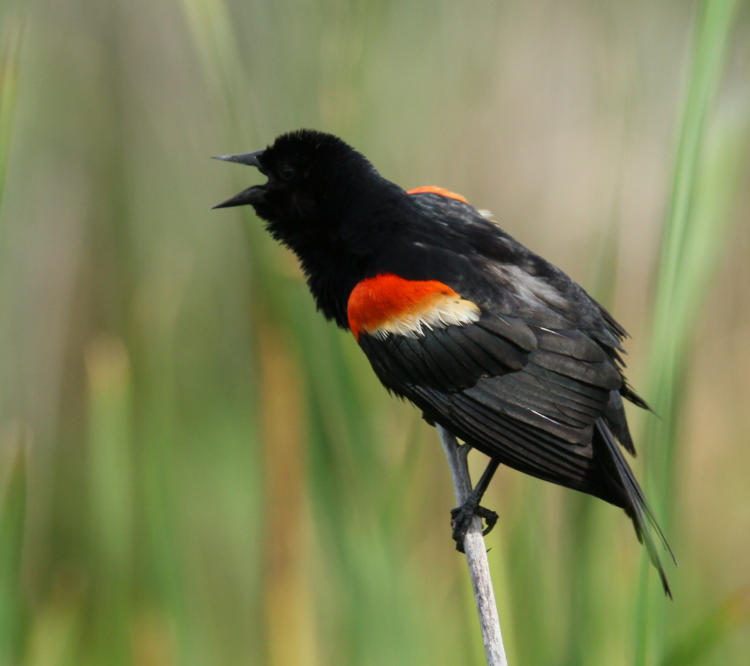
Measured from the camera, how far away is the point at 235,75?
51.5 inches

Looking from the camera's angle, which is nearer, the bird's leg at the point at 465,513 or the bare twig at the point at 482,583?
the bare twig at the point at 482,583

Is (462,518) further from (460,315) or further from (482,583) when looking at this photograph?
(460,315)

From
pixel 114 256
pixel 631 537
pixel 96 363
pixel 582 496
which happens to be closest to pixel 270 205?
pixel 96 363

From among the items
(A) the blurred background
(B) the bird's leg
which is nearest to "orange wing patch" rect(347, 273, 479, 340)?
(A) the blurred background

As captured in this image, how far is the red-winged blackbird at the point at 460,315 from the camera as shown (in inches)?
55.9

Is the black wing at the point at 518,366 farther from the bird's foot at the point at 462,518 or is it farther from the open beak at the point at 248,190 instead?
the open beak at the point at 248,190

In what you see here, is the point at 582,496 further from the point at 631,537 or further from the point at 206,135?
the point at 206,135

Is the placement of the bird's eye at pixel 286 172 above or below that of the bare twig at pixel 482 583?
above

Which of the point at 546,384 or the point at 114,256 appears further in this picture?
the point at 114,256

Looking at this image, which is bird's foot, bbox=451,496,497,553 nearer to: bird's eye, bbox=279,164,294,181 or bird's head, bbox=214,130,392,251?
bird's head, bbox=214,130,392,251

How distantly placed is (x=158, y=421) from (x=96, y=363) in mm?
158

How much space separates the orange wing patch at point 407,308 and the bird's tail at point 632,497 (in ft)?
1.05

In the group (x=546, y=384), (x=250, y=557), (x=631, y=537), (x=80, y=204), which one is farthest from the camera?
(x=80, y=204)

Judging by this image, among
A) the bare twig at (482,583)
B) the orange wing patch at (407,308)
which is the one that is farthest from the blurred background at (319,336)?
the orange wing patch at (407,308)
